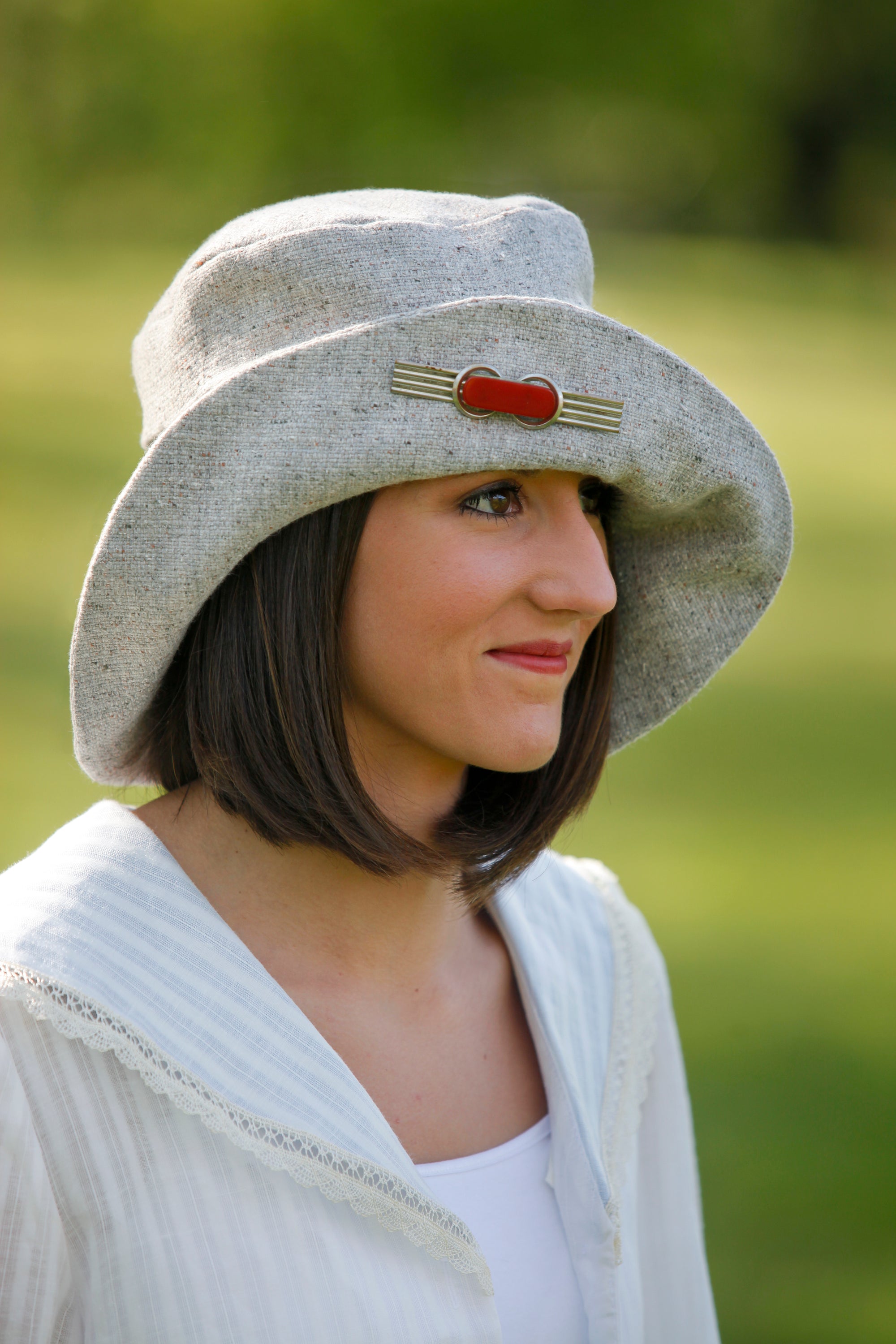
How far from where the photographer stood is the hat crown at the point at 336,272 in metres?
1.17

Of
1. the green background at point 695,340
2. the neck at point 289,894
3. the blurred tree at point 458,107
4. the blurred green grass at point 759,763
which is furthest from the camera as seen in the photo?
the blurred tree at point 458,107

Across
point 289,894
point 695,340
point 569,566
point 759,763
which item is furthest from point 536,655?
point 695,340

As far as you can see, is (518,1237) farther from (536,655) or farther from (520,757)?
(536,655)

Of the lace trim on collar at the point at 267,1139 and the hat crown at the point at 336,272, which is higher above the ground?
the hat crown at the point at 336,272

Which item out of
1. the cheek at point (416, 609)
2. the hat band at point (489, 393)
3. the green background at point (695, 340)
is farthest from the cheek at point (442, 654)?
the green background at point (695, 340)

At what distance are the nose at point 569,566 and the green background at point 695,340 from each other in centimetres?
148

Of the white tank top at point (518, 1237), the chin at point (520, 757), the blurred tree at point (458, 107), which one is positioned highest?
the blurred tree at point (458, 107)

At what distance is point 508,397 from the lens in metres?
1.16

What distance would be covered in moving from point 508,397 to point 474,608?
0.20m

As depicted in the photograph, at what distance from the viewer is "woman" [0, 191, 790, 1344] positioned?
109cm

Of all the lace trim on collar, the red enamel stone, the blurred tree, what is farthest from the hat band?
the blurred tree

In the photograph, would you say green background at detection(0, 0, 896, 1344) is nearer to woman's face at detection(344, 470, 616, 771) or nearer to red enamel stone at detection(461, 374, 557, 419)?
woman's face at detection(344, 470, 616, 771)

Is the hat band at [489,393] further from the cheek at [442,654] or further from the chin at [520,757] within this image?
the chin at [520,757]

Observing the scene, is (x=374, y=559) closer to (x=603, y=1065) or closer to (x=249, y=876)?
(x=249, y=876)
